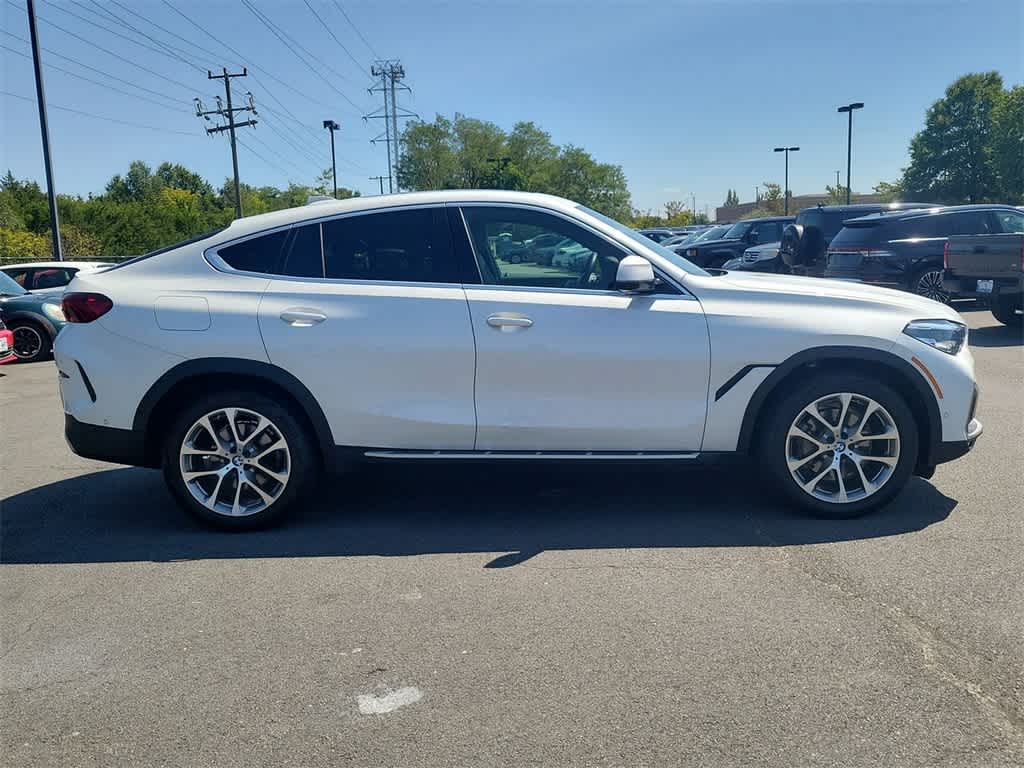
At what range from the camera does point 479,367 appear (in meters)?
4.57

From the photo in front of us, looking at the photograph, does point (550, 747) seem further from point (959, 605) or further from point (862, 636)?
point (959, 605)

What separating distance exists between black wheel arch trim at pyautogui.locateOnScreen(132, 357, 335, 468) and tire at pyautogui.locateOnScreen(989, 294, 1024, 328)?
10774 mm

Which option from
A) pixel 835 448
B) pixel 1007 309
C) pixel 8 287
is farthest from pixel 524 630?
pixel 8 287

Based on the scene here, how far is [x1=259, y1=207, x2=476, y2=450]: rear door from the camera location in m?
4.57

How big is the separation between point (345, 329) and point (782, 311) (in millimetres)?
2346

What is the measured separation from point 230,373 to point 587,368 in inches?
75.5

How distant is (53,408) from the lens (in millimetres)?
8922

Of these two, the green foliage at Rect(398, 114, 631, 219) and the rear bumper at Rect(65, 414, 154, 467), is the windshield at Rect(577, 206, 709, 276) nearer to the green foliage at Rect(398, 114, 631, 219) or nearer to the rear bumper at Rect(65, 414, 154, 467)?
the rear bumper at Rect(65, 414, 154, 467)

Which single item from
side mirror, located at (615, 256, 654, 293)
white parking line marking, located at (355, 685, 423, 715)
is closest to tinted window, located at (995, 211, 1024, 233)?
side mirror, located at (615, 256, 654, 293)

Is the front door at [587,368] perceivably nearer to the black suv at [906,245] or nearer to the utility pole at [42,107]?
the black suv at [906,245]

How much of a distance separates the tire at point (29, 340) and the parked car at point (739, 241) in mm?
14072

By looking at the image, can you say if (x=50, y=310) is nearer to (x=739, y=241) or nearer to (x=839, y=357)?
(x=839, y=357)

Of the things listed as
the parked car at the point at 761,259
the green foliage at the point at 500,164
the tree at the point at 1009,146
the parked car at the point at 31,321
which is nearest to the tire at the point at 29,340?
the parked car at the point at 31,321

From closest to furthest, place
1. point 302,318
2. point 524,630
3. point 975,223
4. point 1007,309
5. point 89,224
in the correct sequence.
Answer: point 524,630, point 302,318, point 1007,309, point 975,223, point 89,224
